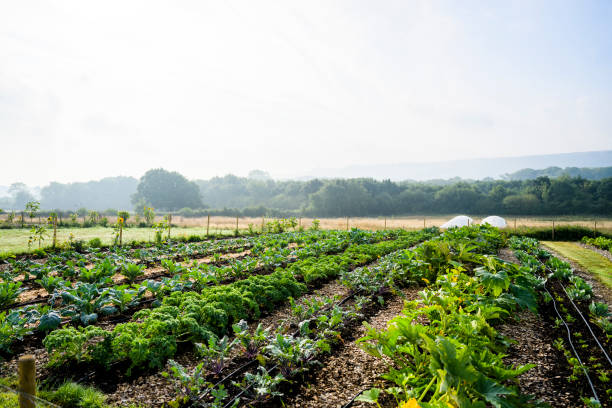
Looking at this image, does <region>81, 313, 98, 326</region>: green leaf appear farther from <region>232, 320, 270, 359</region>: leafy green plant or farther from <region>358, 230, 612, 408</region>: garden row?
<region>358, 230, 612, 408</region>: garden row

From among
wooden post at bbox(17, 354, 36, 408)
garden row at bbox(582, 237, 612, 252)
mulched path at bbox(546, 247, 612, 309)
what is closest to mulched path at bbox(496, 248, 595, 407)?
mulched path at bbox(546, 247, 612, 309)

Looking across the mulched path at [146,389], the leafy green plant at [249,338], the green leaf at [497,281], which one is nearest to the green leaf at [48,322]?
the mulched path at [146,389]

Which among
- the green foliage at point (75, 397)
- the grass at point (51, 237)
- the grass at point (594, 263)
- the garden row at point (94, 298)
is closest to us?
the green foliage at point (75, 397)

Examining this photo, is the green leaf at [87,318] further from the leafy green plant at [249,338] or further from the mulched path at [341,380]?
the mulched path at [341,380]

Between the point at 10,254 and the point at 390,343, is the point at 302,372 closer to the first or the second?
the point at 390,343

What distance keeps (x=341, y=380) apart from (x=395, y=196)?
66.9m

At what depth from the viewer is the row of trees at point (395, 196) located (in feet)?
176

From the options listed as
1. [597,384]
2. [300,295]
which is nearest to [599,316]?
[597,384]

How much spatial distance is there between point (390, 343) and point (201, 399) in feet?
6.63

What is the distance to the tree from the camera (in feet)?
254

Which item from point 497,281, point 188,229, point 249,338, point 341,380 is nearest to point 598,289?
point 497,281

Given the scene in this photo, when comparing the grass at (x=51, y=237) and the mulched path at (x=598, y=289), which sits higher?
the grass at (x=51, y=237)

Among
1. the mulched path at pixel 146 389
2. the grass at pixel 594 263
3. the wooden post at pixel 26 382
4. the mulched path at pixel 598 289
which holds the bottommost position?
the grass at pixel 594 263

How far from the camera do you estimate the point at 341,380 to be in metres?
3.70
